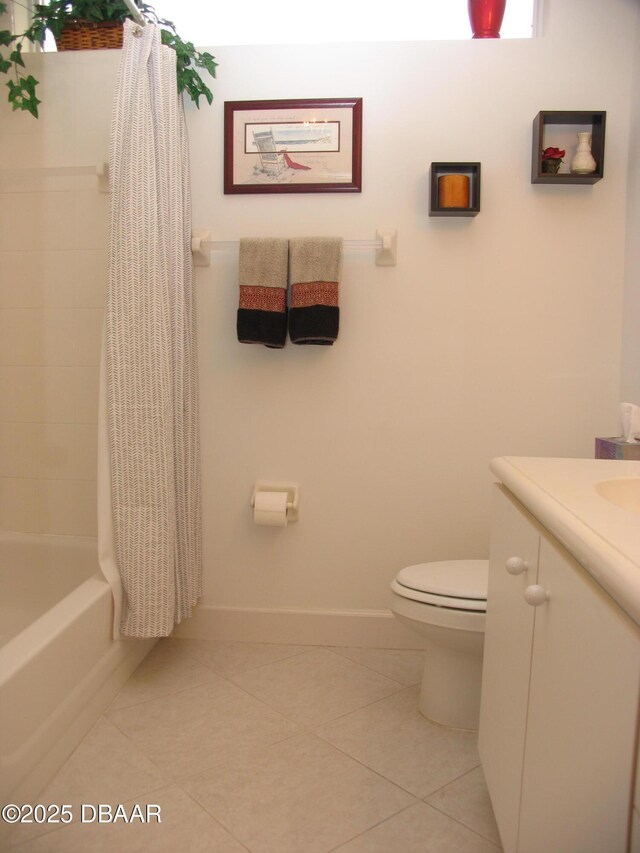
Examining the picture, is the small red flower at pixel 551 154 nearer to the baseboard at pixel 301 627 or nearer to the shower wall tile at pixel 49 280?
the shower wall tile at pixel 49 280

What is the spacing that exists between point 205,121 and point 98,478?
1262 mm

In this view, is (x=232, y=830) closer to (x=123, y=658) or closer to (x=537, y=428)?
(x=123, y=658)

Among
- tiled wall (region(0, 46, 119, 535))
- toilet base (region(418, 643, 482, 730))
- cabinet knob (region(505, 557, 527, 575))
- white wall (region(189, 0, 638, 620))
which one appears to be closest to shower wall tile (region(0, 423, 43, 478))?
tiled wall (region(0, 46, 119, 535))

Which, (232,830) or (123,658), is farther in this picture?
(123,658)

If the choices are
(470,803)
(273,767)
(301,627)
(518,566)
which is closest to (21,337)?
(301,627)

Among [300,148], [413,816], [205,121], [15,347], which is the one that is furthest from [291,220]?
[413,816]

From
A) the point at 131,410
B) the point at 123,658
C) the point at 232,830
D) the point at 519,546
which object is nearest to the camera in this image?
the point at 519,546

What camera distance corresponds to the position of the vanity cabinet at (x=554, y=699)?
2.43 ft

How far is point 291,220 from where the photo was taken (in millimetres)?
2320

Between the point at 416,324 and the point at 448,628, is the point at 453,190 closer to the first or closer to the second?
the point at 416,324

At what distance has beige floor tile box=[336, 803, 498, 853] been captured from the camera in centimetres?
142

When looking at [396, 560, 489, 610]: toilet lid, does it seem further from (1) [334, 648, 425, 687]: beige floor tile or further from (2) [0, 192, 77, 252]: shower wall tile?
(2) [0, 192, 77, 252]: shower wall tile

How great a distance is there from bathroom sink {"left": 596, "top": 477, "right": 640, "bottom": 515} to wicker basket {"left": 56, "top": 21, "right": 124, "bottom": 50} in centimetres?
191

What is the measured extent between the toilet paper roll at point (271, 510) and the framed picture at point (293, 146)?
104cm
